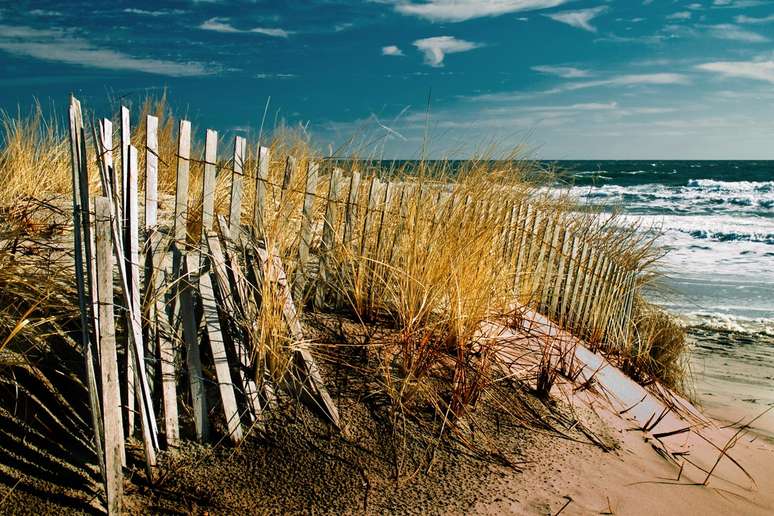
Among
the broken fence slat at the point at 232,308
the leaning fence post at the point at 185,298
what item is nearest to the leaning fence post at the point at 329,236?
the broken fence slat at the point at 232,308

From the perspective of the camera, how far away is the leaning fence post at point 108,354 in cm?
197

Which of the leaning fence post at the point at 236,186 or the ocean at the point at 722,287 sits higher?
the leaning fence post at the point at 236,186

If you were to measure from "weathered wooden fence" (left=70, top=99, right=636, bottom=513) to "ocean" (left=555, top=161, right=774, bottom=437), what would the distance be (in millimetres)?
3284

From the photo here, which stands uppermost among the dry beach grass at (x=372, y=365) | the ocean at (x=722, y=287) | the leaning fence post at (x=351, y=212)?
the leaning fence post at (x=351, y=212)

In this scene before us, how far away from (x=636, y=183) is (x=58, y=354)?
116 feet

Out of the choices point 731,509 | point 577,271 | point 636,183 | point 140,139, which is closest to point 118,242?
point 731,509

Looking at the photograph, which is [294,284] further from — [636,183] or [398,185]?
[636,183]

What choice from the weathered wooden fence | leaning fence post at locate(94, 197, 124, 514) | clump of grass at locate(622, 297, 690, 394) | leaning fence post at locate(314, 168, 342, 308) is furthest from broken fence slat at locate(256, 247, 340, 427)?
clump of grass at locate(622, 297, 690, 394)

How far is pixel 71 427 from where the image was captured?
2555mm

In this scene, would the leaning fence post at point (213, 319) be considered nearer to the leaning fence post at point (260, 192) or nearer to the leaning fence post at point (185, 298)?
the leaning fence post at point (185, 298)

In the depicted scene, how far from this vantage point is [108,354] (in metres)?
2.04

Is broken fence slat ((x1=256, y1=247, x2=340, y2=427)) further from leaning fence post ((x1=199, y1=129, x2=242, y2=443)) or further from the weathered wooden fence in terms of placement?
leaning fence post ((x1=199, y1=129, x2=242, y2=443))

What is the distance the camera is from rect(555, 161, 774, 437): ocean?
5535 mm

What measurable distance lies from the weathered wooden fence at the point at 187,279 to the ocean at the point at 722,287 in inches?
129
